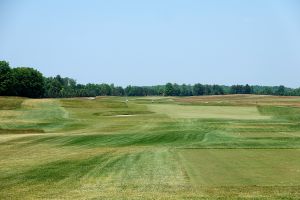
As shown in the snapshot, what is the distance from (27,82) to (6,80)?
32.7 feet

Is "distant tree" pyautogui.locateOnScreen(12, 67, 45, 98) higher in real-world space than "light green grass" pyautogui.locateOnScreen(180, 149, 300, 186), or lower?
higher

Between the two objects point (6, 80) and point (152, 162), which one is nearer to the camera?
point (152, 162)

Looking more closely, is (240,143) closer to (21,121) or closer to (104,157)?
(104,157)

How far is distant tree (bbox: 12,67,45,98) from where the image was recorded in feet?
411

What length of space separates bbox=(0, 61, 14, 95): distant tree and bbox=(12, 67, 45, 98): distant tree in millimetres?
3379

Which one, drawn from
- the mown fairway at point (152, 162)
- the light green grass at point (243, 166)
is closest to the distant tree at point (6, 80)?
the mown fairway at point (152, 162)

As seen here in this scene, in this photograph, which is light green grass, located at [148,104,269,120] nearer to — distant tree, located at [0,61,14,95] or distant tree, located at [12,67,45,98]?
distant tree, located at [0,61,14,95]

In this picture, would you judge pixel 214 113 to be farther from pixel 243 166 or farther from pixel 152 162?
pixel 243 166

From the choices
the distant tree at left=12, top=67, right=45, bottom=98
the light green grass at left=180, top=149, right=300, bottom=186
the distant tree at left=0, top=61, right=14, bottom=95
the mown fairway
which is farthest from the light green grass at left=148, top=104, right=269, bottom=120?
the distant tree at left=12, top=67, right=45, bottom=98

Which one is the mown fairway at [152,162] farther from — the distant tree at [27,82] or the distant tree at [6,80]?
the distant tree at [27,82]

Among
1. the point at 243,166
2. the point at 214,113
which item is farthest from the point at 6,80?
the point at 243,166

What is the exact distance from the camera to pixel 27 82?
417ft

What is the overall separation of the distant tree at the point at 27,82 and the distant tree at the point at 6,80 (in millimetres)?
3379

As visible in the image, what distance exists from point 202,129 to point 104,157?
67.4 ft
